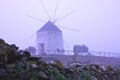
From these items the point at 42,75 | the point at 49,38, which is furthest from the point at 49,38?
the point at 42,75

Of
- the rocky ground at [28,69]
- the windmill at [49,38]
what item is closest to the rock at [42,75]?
the rocky ground at [28,69]

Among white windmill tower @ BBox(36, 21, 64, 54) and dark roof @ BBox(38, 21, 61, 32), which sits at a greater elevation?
dark roof @ BBox(38, 21, 61, 32)

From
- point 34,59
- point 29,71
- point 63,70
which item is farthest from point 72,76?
point 29,71

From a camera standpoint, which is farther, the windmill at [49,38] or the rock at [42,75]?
the windmill at [49,38]

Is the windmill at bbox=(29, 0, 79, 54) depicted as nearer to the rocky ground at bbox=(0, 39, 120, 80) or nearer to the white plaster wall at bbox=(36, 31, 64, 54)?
the white plaster wall at bbox=(36, 31, 64, 54)

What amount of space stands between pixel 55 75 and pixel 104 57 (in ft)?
105

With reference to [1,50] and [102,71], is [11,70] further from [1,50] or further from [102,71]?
[102,71]

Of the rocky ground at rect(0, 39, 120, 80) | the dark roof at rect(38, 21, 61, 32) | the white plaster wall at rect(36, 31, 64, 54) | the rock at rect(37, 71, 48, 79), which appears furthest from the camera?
the dark roof at rect(38, 21, 61, 32)

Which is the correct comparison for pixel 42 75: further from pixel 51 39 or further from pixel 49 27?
pixel 49 27

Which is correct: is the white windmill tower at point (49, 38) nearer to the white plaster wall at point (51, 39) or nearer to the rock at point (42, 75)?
the white plaster wall at point (51, 39)

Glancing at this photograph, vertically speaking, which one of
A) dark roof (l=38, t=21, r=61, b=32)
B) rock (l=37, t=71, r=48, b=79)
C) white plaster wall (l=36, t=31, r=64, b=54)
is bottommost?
rock (l=37, t=71, r=48, b=79)

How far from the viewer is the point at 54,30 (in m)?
50.6

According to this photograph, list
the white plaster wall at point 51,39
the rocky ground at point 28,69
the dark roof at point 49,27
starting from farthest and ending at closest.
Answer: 1. the dark roof at point 49,27
2. the white plaster wall at point 51,39
3. the rocky ground at point 28,69

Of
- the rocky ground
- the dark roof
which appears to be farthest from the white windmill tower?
the rocky ground
